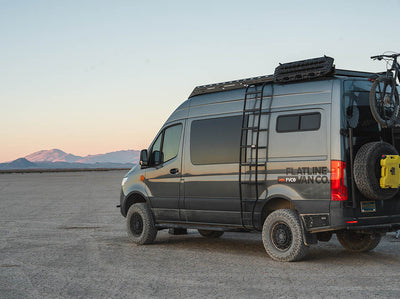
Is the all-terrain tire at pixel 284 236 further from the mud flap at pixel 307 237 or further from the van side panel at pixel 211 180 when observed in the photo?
the van side panel at pixel 211 180

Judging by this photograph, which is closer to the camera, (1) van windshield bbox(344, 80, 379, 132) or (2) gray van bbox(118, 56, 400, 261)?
(2) gray van bbox(118, 56, 400, 261)

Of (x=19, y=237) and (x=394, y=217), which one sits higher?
(x=394, y=217)

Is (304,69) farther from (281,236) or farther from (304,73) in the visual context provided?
(281,236)

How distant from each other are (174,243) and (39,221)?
531 centimetres

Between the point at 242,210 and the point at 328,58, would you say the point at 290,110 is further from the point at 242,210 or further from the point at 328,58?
the point at 242,210

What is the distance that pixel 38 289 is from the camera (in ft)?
23.4

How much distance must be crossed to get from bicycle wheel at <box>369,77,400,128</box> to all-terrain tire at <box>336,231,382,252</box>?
1.95 metres

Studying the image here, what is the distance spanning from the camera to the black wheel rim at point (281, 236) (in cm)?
887

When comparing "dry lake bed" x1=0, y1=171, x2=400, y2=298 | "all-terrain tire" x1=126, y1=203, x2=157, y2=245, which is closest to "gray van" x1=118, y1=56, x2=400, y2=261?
"all-terrain tire" x1=126, y1=203, x2=157, y2=245

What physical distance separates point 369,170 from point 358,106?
38.0 inches

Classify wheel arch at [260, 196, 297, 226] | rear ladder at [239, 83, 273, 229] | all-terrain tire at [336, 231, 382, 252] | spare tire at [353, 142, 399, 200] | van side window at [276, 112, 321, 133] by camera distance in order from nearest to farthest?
spare tire at [353, 142, 399, 200], van side window at [276, 112, 321, 133], wheel arch at [260, 196, 297, 226], rear ladder at [239, 83, 273, 229], all-terrain tire at [336, 231, 382, 252]

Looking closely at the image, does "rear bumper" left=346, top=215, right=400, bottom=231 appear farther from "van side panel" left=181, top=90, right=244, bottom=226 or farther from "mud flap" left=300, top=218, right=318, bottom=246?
"van side panel" left=181, top=90, right=244, bottom=226

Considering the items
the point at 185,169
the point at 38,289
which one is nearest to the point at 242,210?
the point at 185,169

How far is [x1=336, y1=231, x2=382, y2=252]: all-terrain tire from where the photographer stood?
9.63 meters
